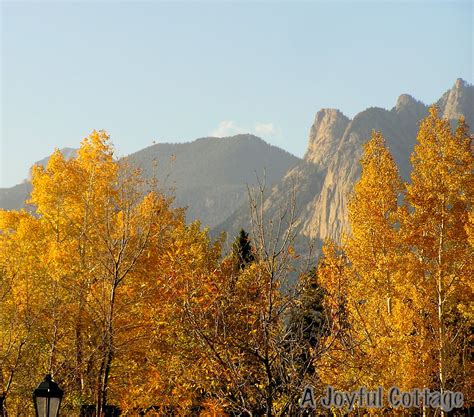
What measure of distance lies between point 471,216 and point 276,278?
11969 millimetres

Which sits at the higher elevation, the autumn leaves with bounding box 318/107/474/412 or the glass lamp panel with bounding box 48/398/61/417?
the autumn leaves with bounding box 318/107/474/412

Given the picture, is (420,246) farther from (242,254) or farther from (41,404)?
(41,404)

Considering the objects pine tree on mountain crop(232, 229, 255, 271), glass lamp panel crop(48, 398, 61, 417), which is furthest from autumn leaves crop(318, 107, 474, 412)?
glass lamp panel crop(48, 398, 61, 417)

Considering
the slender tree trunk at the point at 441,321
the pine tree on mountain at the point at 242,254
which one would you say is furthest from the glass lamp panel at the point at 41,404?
the slender tree trunk at the point at 441,321

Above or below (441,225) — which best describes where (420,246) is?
below

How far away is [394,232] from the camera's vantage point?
67.6 feet

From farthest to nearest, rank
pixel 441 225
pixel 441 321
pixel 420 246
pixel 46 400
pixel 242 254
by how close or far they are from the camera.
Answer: pixel 242 254 → pixel 441 225 → pixel 420 246 → pixel 441 321 → pixel 46 400

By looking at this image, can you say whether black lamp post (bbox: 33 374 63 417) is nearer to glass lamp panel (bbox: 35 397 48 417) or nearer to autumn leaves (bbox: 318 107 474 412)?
glass lamp panel (bbox: 35 397 48 417)

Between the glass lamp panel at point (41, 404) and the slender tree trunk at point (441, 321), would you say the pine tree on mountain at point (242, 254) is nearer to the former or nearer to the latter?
the glass lamp panel at point (41, 404)

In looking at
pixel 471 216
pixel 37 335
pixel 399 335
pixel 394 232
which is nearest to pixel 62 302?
pixel 37 335

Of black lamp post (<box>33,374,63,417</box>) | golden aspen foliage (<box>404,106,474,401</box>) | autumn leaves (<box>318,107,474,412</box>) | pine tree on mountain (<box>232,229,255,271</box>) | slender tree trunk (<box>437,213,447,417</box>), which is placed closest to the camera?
black lamp post (<box>33,374,63,417</box>)

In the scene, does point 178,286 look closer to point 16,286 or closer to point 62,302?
point 62,302

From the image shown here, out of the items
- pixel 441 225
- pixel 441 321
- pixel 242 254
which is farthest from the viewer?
pixel 242 254


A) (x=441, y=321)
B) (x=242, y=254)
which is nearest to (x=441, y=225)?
(x=441, y=321)
